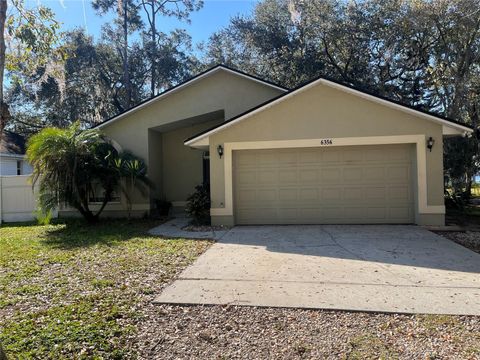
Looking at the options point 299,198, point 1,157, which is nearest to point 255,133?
point 299,198

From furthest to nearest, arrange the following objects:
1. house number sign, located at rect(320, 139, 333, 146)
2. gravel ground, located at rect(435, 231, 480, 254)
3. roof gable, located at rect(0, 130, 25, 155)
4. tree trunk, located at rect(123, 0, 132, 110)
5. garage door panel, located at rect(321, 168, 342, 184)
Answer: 1. tree trunk, located at rect(123, 0, 132, 110)
2. roof gable, located at rect(0, 130, 25, 155)
3. garage door panel, located at rect(321, 168, 342, 184)
4. house number sign, located at rect(320, 139, 333, 146)
5. gravel ground, located at rect(435, 231, 480, 254)

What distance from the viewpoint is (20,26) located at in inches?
185

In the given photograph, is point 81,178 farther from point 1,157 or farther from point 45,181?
point 1,157

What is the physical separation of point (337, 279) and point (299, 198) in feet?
17.9

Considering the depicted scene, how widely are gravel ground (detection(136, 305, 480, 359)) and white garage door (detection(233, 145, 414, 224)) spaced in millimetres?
6684

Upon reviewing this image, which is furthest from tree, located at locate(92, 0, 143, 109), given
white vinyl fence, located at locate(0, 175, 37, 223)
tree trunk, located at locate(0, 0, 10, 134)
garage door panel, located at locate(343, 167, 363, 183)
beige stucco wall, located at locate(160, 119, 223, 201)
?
tree trunk, located at locate(0, 0, 10, 134)

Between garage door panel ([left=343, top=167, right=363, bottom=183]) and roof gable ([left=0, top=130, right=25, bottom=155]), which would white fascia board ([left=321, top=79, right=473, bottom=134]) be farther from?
roof gable ([left=0, top=130, right=25, bottom=155])

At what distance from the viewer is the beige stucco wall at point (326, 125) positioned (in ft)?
32.7

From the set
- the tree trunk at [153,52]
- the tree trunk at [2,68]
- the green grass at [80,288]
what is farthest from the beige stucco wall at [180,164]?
the tree trunk at [153,52]

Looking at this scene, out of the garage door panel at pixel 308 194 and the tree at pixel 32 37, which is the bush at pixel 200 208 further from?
the tree at pixel 32 37

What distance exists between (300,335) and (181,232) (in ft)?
22.7

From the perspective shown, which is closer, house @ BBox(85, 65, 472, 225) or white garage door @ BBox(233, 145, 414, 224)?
house @ BBox(85, 65, 472, 225)

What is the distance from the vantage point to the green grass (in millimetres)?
3592

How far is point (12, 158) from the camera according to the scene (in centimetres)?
1892
